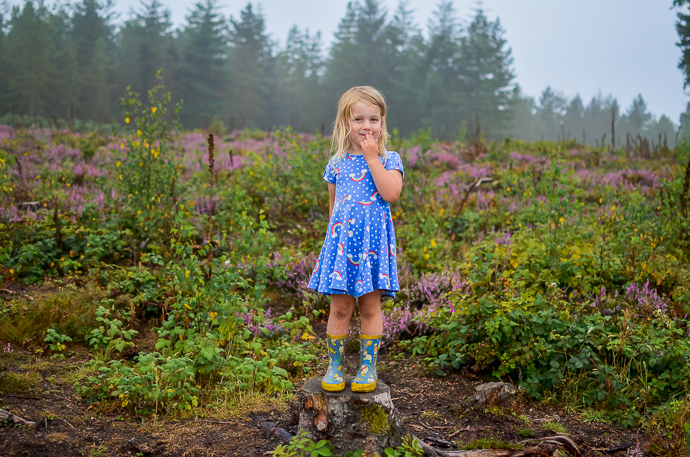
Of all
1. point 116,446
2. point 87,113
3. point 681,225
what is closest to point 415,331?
point 116,446

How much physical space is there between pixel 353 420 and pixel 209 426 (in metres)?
1.10

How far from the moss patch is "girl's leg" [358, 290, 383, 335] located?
16.6 inches

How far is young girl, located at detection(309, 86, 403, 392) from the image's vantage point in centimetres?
287

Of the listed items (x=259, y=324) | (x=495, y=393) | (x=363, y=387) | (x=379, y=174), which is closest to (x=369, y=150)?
(x=379, y=174)

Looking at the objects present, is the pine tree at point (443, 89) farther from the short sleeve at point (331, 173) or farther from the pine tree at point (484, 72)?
the short sleeve at point (331, 173)

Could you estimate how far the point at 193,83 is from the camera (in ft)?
151

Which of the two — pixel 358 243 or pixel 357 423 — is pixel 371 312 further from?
pixel 357 423

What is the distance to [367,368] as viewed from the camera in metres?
2.98

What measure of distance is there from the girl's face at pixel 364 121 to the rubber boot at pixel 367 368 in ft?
3.80

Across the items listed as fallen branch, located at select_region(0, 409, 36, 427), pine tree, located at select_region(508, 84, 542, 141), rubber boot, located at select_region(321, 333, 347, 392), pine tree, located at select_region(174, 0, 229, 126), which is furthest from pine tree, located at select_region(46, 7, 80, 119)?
pine tree, located at select_region(508, 84, 542, 141)

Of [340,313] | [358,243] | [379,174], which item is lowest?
[340,313]

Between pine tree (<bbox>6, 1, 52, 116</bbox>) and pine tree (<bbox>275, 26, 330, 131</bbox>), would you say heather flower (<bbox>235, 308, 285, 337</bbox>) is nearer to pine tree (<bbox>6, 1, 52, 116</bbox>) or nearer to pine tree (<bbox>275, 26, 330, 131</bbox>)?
pine tree (<bbox>6, 1, 52, 116</bbox>)

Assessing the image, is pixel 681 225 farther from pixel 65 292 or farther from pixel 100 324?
pixel 65 292

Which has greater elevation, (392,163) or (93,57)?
(93,57)
